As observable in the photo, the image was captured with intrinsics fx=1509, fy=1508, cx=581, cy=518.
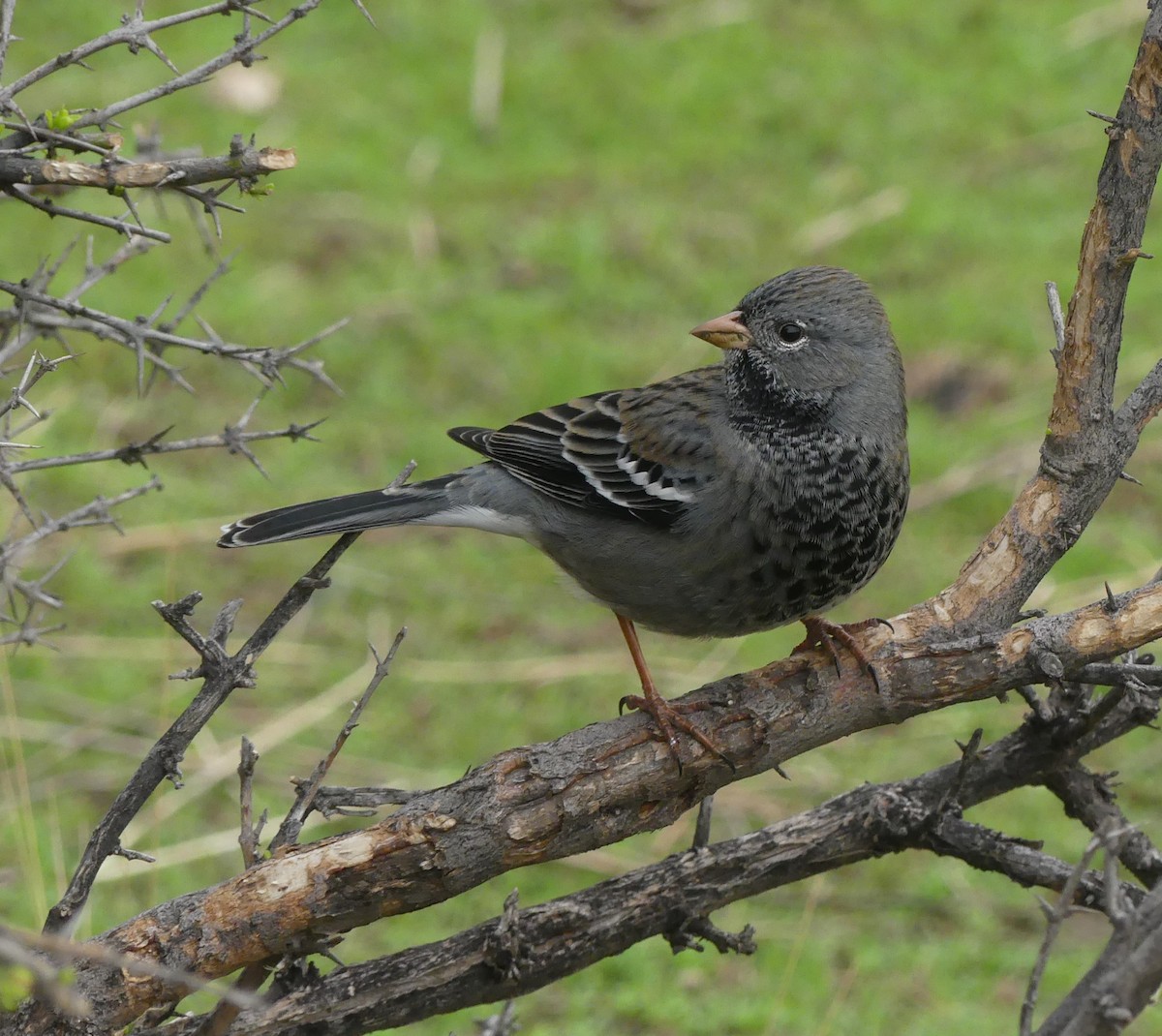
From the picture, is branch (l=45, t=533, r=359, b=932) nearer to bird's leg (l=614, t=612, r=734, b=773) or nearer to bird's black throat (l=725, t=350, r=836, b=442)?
bird's leg (l=614, t=612, r=734, b=773)

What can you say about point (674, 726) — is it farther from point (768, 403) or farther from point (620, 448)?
point (620, 448)

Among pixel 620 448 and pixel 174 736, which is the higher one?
pixel 620 448

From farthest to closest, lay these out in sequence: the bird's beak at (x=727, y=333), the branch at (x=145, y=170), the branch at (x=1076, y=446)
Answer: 1. the bird's beak at (x=727, y=333)
2. the branch at (x=1076, y=446)
3. the branch at (x=145, y=170)

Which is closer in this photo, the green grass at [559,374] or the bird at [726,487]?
the bird at [726,487]

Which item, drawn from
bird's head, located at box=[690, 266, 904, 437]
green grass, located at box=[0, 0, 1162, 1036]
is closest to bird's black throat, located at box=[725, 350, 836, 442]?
bird's head, located at box=[690, 266, 904, 437]

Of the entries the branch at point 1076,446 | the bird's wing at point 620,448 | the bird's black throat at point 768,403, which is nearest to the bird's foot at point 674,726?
the branch at point 1076,446

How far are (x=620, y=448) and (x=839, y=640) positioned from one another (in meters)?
1.17

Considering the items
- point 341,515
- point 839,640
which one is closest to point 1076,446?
point 839,640

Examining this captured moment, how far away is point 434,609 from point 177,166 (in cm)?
417

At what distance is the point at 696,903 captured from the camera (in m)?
3.46

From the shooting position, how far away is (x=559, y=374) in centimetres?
782

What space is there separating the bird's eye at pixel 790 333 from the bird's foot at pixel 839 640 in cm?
83

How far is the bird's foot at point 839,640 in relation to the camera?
3.52m

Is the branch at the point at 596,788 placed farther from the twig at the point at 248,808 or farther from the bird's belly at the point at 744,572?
the bird's belly at the point at 744,572
